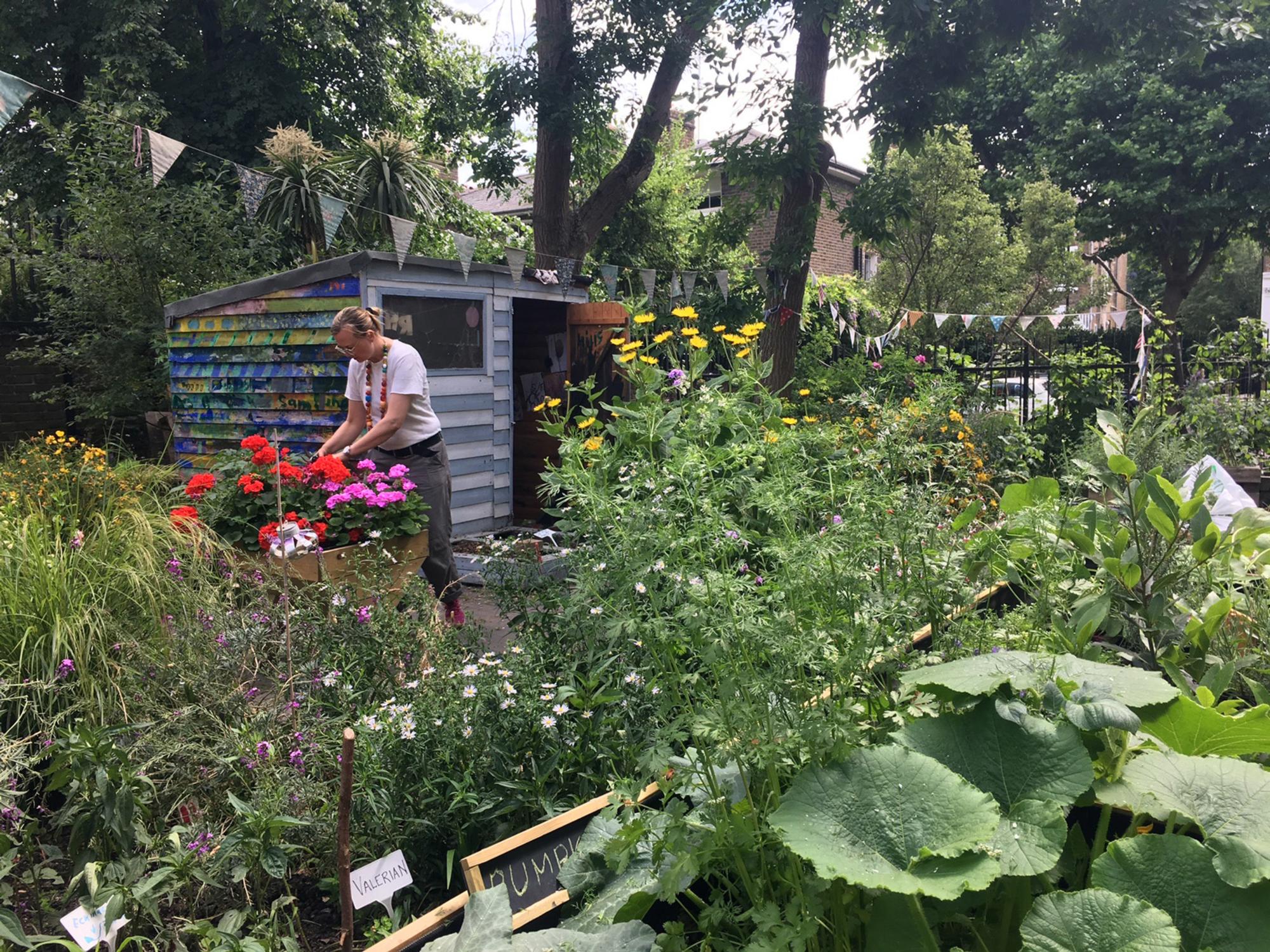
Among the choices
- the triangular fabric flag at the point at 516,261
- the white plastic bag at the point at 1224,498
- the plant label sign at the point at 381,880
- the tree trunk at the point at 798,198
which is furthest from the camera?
the tree trunk at the point at 798,198

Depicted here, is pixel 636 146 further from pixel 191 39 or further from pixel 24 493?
pixel 24 493

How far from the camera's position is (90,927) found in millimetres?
1605

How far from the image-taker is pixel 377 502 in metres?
4.16

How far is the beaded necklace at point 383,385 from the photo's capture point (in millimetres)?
4609

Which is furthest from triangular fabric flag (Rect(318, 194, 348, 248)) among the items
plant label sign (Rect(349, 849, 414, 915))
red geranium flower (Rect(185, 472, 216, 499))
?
plant label sign (Rect(349, 849, 414, 915))

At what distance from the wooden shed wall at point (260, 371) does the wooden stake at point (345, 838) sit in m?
5.34

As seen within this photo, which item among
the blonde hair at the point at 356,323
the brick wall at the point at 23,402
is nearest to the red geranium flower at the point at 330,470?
the blonde hair at the point at 356,323

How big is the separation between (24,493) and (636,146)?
8965 millimetres

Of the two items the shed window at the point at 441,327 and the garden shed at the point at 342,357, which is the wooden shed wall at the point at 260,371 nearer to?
the garden shed at the point at 342,357

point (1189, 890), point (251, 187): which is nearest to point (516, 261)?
point (251, 187)

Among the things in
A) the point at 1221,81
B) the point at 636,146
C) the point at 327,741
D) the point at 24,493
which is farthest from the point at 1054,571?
the point at 1221,81

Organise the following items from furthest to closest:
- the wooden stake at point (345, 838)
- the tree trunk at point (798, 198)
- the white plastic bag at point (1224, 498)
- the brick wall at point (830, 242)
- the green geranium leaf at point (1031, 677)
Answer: the brick wall at point (830, 242), the tree trunk at point (798, 198), the white plastic bag at point (1224, 498), the wooden stake at point (345, 838), the green geranium leaf at point (1031, 677)

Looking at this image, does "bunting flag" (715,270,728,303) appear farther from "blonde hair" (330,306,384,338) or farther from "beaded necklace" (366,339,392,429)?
"blonde hair" (330,306,384,338)

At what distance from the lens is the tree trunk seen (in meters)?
8.73
